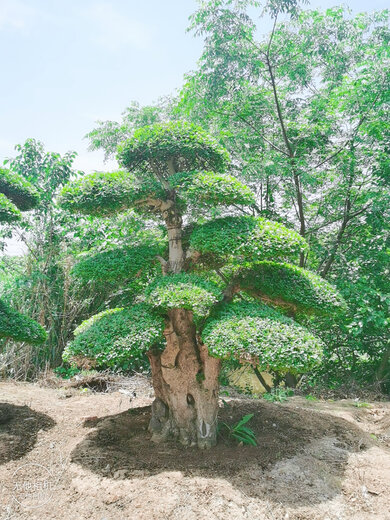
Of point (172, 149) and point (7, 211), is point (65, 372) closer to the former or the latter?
point (7, 211)

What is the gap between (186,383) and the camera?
3371 mm

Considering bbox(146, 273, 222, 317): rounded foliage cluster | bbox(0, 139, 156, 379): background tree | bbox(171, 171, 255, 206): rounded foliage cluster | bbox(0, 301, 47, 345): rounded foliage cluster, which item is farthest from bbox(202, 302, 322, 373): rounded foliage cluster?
bbox(0, 139, 156, 379): background tree

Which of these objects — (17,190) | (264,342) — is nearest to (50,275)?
(17,190)

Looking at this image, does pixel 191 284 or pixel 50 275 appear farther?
pixel 50 275

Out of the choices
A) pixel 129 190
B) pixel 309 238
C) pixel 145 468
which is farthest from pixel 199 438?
pixel 309 238

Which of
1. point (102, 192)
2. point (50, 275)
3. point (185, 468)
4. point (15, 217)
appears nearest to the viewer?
point (185, 468)

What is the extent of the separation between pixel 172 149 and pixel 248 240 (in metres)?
1.18

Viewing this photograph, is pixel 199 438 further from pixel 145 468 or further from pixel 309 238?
pixel 309 238

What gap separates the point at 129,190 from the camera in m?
3.21

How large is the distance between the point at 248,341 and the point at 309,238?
427 cm

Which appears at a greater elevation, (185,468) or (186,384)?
(186,384)

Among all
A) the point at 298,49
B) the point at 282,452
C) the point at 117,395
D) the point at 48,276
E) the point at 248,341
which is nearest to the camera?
the point at 248,341

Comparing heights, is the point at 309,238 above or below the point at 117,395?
above

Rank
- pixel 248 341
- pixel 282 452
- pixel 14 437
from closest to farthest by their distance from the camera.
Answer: pixel 248 341
pixel 282 452
pixel 14 437
